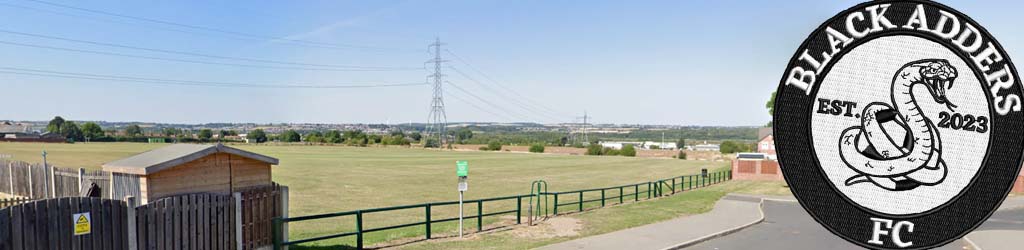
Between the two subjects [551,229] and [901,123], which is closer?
[901,123]

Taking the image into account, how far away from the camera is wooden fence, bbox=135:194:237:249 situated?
26.9ft

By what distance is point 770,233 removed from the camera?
51.6 ft

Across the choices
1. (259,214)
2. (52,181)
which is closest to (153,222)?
(259,214)

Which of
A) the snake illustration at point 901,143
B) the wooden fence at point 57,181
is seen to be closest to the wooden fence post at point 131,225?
the wooden fence at point 57,181

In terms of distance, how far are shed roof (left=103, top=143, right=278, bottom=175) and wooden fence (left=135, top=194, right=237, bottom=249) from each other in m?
0.52

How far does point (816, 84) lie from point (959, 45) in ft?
1.37

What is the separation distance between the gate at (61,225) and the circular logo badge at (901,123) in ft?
27.4

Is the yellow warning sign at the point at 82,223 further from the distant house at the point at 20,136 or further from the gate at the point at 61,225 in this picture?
the distant house at the point at 20,136

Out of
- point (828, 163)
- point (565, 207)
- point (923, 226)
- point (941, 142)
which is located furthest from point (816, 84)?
point (565, 207)

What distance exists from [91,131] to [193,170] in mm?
161602

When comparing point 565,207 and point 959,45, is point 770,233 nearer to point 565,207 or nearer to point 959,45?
point 565,207

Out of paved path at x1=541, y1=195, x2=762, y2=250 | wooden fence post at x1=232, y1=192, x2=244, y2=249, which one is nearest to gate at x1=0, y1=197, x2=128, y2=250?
wooden fence post at x1=232, y1=192, x2=244, y2=249

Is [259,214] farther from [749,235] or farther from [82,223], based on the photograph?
[749,235]

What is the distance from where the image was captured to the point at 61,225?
7.13 meters
